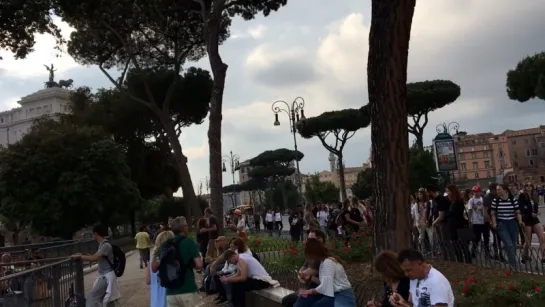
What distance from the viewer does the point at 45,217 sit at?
31.9m

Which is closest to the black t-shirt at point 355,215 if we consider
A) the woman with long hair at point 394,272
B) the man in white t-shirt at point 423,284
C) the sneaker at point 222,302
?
the sneaker at point 222,302

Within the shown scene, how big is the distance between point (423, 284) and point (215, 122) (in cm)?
1501

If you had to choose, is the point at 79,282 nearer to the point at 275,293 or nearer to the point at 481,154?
the point at 275,293

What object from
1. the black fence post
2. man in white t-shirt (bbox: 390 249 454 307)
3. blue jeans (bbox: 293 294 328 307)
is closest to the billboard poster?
the black fence post

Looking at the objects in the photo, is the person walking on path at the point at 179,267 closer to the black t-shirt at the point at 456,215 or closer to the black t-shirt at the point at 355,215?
the black t-shirt at the point at 456,215

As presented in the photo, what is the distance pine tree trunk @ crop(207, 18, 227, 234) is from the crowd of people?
25.4ft

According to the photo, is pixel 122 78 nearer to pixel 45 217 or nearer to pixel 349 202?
pixel 45 217

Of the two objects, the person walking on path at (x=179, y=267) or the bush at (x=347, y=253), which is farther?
the bush at (x=347, y=253)

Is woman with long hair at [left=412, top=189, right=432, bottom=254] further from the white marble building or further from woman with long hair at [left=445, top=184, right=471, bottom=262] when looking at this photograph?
the white marble building

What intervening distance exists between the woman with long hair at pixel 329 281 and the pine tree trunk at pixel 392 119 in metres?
2.20

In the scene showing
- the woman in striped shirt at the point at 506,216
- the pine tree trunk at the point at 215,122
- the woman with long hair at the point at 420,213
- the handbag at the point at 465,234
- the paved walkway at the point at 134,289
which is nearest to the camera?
the woman in striped shirt at the point at 506,216

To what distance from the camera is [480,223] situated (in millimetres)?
11430

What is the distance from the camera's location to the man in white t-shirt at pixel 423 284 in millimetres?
3722

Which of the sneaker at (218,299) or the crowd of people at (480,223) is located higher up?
the crowd of people at (480,223)
